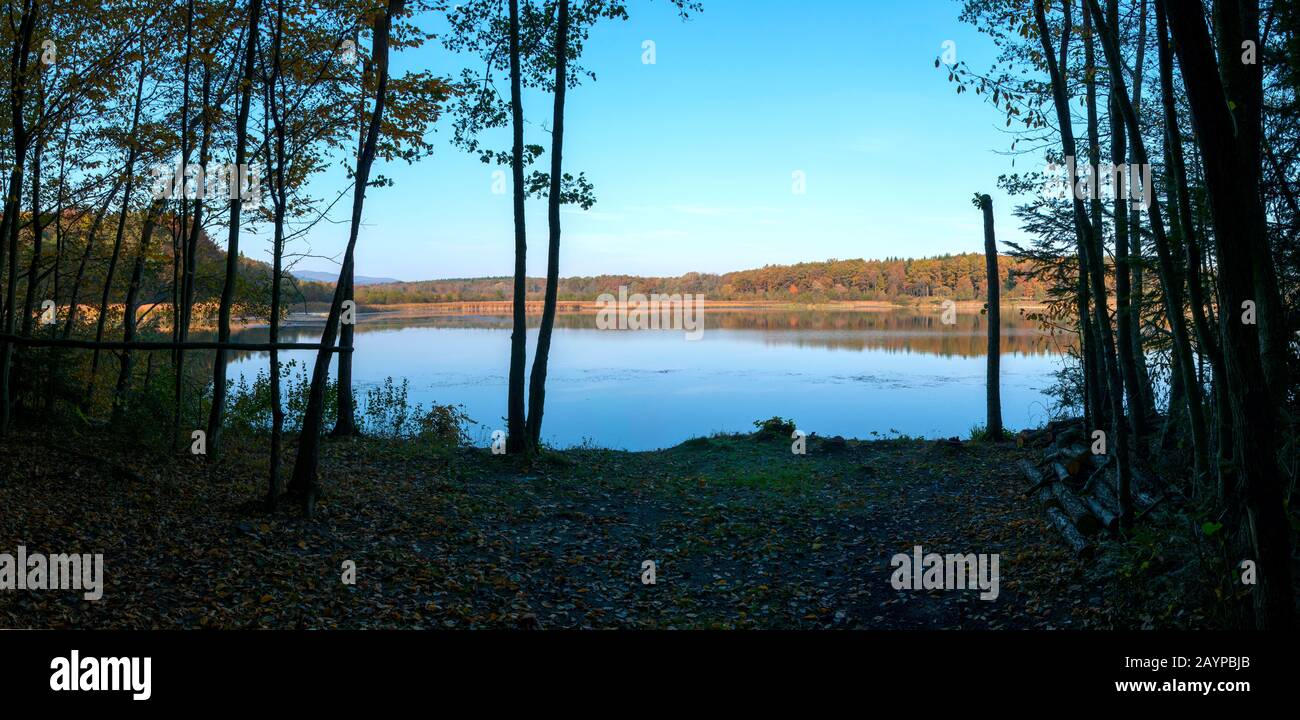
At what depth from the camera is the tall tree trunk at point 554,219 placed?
42.9ft

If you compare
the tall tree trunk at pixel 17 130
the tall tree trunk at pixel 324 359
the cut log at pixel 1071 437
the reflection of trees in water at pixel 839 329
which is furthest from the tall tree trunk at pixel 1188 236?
the reflection of trees in water at pixel 839 329

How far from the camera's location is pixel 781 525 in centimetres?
991

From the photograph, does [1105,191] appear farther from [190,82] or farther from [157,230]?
[157,230]

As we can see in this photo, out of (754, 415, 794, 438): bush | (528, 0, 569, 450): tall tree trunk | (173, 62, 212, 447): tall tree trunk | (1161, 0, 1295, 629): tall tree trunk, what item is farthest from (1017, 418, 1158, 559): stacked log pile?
(173, 62, 212, 447): tall tree trunk

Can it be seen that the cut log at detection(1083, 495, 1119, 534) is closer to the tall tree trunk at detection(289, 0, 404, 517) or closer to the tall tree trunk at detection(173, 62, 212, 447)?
the tall tree trunk at detection(289, 0, 404, 517)

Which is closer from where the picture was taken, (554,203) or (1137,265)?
(1137,265)

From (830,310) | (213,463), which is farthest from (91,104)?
(830,310)

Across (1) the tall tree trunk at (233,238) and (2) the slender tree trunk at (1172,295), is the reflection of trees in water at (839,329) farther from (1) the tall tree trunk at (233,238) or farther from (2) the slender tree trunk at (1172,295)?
(2) the slender tree trunk at (1172,295)

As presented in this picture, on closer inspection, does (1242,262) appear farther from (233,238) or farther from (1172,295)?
(233,238)

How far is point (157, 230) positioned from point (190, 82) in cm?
610

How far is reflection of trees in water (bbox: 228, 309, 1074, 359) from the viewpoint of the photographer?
4872 centimetres

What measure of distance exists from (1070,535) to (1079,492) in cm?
112

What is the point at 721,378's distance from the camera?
37719 mm

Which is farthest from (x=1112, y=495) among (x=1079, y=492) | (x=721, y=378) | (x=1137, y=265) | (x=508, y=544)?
(x=721, y=378)
